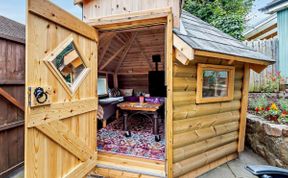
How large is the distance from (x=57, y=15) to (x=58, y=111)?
106 cm

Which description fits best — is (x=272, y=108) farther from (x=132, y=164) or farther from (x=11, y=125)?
(x=11, y=125)

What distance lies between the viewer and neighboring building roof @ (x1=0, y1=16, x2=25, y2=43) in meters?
2.55

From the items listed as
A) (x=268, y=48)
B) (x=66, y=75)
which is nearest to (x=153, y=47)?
(x=268, y=48)

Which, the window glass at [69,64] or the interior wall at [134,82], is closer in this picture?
the window glass at [69,64]

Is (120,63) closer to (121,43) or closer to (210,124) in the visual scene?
(121,43)

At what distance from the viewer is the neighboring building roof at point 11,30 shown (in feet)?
8.38

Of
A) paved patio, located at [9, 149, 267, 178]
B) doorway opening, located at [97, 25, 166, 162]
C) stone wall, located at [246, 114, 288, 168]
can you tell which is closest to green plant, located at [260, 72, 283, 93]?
stone wall, located at [246, 114, 288, 168]

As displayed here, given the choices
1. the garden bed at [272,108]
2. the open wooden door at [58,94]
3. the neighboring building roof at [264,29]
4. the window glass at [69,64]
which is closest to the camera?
the open wooden door at [58,94]

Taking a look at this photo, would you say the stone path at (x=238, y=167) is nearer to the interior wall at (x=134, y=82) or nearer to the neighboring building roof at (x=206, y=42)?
the neighboring building roof at (x=206, y=42)

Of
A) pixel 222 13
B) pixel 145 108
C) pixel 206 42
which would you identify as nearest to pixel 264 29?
pixel 222 13

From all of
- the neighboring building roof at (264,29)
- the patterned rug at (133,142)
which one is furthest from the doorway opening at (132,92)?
the neighboring building roof at (264,29)

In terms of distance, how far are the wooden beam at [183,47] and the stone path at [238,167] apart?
6.37 feet

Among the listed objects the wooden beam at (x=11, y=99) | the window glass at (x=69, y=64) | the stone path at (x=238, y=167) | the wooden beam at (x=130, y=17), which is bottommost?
the stone path at (x=238, y=167)

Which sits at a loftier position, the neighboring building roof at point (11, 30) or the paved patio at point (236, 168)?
the neighboring building roof at point (11, 30)
